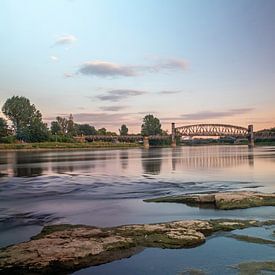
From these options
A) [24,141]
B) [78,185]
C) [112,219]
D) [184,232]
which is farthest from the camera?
[24,141]

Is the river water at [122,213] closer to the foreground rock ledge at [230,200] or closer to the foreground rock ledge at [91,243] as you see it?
the foreground rock ledge at [91,243]

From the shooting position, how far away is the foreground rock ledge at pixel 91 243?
12.9m

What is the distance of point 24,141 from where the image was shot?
19375cm

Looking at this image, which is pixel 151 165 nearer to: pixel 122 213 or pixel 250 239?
pixel 122 213

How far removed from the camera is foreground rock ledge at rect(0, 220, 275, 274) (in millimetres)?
12922

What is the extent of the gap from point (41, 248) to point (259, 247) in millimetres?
8538

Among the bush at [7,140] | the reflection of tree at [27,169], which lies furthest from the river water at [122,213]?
the bush at [7,140]

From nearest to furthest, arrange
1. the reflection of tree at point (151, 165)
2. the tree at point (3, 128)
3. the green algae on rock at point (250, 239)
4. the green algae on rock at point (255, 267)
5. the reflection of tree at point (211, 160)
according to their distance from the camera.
A: the green algae on rock at point (255, 267) → the green algae on rock at point (250, 239) → the reflection of tree at point (151, 165) → the reflection of tree at point (211, 160) → the tree at point (3, 128)

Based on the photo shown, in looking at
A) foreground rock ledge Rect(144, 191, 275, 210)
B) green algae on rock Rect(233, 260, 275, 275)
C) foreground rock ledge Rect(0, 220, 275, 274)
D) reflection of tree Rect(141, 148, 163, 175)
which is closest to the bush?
reflection of tree Rect(141, 148, 163, 175)

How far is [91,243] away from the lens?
588 inches

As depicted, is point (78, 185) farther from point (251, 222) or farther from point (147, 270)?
point (147, 270)

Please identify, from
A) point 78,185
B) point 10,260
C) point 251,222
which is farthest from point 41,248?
point 78,185

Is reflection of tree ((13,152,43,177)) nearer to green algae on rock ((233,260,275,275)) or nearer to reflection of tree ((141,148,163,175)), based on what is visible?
reflection of tree ((141,148,163,175))

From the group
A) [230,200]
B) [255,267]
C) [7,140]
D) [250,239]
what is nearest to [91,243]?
[255,267]
